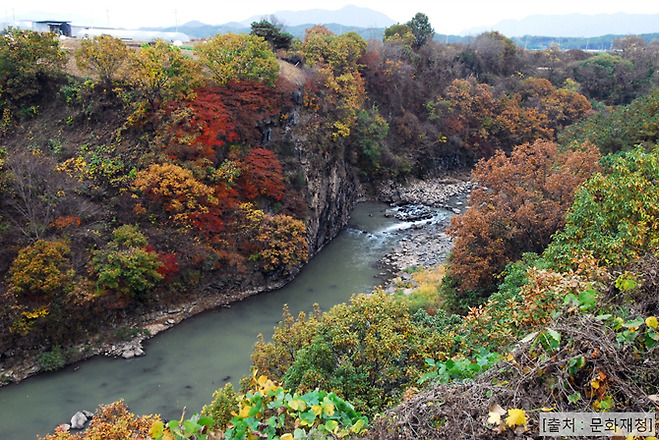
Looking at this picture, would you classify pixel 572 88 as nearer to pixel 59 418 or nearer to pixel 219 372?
pixel 219 372

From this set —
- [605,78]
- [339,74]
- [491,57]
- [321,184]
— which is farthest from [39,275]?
[605,78]

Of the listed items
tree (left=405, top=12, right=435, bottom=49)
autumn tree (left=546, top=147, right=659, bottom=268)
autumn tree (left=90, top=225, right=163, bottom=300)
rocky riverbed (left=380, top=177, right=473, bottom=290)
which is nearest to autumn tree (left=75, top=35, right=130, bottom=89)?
autumn tree (left=90, top=225, right=163, bottom=300)

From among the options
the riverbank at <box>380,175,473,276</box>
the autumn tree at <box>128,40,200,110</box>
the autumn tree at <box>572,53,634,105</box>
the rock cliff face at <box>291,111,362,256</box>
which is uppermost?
the autumn tree at <box>572,53,634,105</box>

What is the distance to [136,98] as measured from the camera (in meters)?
22.0

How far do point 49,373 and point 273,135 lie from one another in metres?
14.2

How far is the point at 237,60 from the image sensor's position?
22422mm

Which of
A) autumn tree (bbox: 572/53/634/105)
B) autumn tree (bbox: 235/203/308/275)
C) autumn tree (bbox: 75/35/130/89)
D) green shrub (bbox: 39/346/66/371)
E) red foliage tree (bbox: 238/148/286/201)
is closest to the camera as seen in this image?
green shrub (bbox: 39/346/66/371)

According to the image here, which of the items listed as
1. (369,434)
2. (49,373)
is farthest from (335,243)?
(369,434)

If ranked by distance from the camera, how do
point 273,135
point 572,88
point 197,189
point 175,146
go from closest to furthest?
point 197,189 < point 175,146 < point 273,135 < point 572,88

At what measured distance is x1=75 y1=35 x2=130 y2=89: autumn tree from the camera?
2158cm

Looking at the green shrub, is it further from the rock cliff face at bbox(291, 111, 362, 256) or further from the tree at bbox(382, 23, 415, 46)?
the tree at bbox(382, 23, 415, 46)

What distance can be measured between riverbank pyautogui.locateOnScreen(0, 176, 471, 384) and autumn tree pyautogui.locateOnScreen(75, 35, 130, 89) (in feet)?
39.9

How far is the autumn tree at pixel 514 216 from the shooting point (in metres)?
14.6

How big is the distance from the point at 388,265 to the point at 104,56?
17.4 metres
